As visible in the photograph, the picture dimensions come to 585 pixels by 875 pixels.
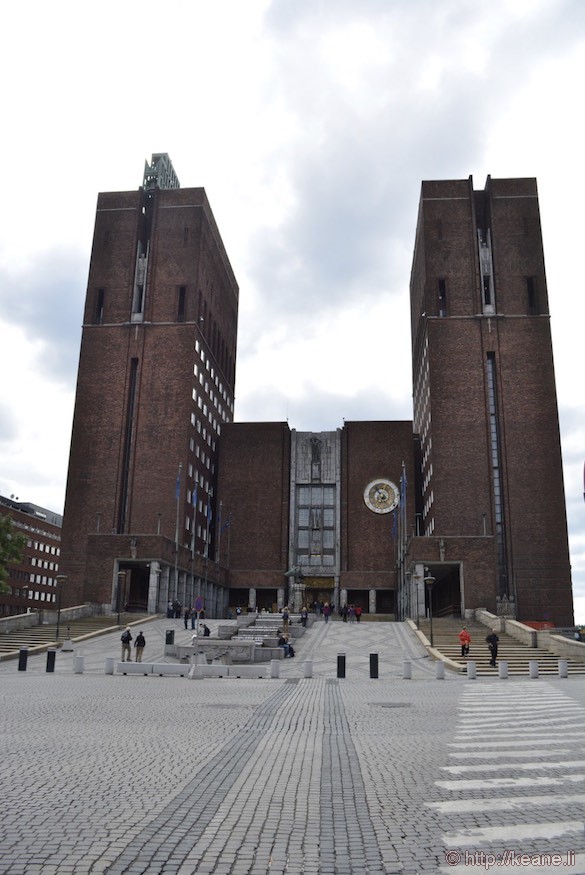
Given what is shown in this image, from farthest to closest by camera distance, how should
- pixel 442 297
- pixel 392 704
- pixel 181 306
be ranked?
1. pixel 181 306
2. pixel 442 297
3. pixel 392 704

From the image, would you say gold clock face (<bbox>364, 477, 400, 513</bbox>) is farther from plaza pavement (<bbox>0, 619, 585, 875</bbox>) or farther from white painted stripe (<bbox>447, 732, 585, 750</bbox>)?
white painted stripe (<bbox>447, 732, 585, 750</bbox>)

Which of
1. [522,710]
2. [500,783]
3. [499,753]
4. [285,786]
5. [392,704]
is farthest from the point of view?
[392,704]

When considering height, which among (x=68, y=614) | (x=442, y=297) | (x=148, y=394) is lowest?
(x=68, y=614)

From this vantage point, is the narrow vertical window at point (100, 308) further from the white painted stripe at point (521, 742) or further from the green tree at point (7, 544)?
the white painted stripe at point (521, 742)

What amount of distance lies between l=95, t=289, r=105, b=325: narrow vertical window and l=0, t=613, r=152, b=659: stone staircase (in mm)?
34111

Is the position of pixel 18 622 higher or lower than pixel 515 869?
higher

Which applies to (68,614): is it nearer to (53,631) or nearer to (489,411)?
(53,631)

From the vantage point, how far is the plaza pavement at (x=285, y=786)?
613 cm

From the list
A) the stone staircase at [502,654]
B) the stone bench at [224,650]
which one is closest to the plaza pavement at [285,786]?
the stone staircase at [502,654]

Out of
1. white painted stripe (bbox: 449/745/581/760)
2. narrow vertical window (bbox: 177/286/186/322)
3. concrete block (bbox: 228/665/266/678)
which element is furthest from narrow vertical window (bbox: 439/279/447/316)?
white painted stripe (bbox: 449/745/581/760)

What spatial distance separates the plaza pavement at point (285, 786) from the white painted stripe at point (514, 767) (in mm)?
60

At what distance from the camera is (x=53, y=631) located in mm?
44562

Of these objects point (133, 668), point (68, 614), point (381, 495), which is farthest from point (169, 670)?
point (381, 495)

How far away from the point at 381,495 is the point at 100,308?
36438 millimetres
